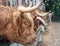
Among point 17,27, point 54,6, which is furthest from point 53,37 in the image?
point 17,27

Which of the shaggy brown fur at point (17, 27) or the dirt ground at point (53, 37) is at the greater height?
the shaggy brown fur at point (17, 27)

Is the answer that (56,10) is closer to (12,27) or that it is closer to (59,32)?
(59,32)

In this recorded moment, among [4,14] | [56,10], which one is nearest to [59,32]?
[56,10]

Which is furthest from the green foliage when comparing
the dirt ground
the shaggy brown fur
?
the shaggy brown fur

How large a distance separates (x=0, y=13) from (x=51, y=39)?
307cm

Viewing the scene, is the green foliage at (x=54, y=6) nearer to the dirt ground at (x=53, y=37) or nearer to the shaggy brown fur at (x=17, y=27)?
the dirt ground at (x=53, y=37)

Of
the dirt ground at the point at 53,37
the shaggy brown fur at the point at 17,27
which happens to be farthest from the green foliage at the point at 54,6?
the shaggy brown fur at the point at 17,27

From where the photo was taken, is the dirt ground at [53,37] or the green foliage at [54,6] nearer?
the dirt ground at [53,37]

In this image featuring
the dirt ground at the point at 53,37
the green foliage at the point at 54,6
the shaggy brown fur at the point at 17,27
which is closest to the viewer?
the shaggy brown fur at the point at 17,27

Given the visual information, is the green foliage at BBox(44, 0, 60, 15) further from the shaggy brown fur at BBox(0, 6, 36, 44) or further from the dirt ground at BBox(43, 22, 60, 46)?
the shaggy brown fur at BBox(0, 6, 36, 44)

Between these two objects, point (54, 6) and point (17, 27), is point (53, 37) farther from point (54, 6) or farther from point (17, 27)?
point (17, 27)

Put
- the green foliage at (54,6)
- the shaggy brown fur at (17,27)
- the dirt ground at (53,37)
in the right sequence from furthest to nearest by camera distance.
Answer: the green foliage at (54,6)
the dirt ground at (53,37)
the shaggy brown fur at (17,27)

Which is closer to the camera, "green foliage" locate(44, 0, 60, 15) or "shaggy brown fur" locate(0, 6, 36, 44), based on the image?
"shaggy brown fur" locate(0, 6, 36, 44)

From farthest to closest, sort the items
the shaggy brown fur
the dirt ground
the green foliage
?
1. the green foliage
2. the dirt ground
3. the shaggy brown fur
